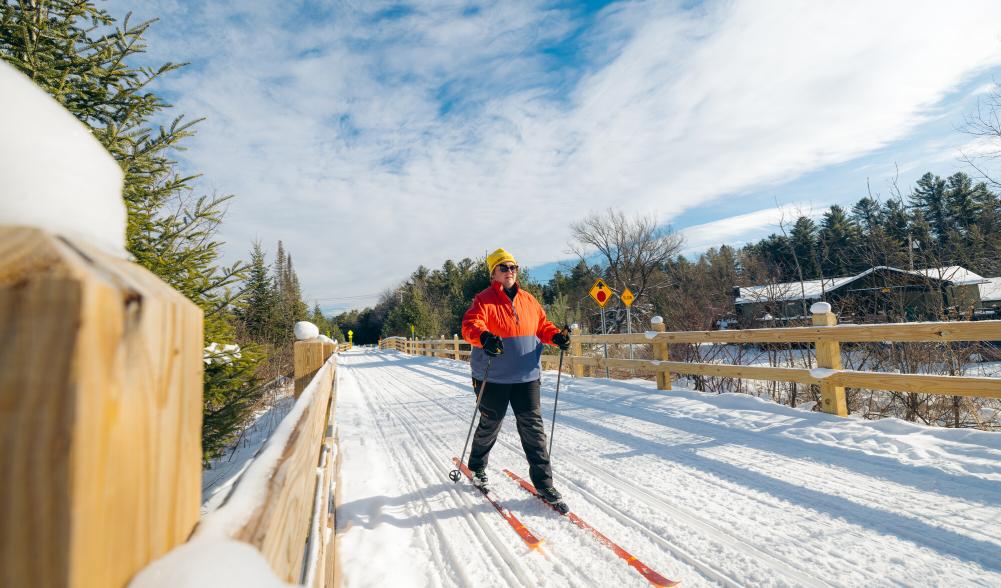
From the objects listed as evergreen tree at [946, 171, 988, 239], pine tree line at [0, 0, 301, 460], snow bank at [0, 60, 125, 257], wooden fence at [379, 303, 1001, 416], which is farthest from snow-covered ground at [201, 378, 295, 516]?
evergreen tree at [946, 171, 988, 239]

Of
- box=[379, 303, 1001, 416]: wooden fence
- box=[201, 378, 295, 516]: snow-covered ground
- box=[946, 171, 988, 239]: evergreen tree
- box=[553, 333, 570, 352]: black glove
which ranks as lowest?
box=[201, 378, 295, 516]: snow-covered ground

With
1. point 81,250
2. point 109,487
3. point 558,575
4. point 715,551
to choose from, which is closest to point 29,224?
point 81,250

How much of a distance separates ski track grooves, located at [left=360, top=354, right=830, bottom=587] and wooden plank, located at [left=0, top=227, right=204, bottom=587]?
266 centimetres

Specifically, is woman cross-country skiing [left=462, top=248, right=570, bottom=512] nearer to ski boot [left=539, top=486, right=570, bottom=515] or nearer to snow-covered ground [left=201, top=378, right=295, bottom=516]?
ski boot [left=539, top=486, right=570, bottom=515]

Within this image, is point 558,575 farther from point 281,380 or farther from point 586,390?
point 281,380

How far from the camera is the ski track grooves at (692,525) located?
2.30 meters

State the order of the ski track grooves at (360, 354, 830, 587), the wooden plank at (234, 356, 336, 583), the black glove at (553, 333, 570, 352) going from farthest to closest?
the black glove at (553, 333, 570, 352) → the ski track grooves at (360, 354, 830, 587) → the wooden plank at (234, 356, 336, 583)

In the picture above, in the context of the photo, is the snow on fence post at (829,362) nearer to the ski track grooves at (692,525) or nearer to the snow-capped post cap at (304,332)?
the ski track grooves at (692,525)

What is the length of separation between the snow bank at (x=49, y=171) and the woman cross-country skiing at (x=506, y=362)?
2.86m

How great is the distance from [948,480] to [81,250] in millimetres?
4774

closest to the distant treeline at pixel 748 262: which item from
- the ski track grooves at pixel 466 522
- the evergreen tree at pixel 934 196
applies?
the evergreen tree at pixel 934 196

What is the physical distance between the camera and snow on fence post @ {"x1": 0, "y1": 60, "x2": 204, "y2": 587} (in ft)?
1.09

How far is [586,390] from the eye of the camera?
7801 mm

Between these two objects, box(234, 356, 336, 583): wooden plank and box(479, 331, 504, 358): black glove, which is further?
box(479, 331, 504, 358): black glove
